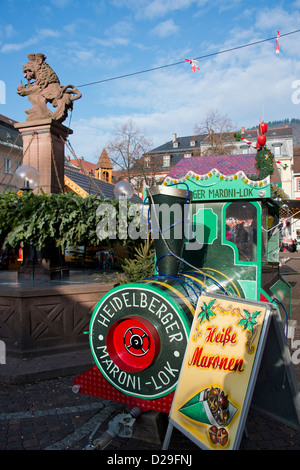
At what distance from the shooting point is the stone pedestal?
644cm

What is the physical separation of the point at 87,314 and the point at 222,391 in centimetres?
325

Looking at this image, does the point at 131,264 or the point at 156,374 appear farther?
the point at 131,264

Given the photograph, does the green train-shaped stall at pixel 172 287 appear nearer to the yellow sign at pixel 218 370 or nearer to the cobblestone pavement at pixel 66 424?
the yellow sign at pixel 218 370

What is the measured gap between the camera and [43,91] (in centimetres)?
663

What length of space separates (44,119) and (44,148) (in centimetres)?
51

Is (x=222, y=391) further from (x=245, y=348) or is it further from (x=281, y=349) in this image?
(x=281, y=349)

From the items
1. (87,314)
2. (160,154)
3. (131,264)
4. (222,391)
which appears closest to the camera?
(222,391)

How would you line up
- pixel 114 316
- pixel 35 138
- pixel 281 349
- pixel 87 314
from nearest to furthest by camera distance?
pixel 281 349 < pixel 114 316 < pixel 87 314 < pixel 35 138

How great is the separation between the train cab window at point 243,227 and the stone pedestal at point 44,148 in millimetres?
3409

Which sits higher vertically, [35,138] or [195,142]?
[195,142]

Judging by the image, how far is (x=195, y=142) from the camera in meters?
52.5

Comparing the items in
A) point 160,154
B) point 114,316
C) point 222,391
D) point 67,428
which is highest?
point 160,154

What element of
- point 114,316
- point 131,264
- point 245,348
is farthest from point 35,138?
point 245,348

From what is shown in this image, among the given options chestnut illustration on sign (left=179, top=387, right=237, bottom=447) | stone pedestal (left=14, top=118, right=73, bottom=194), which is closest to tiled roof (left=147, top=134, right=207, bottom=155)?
stone pedestal (left=14, top=118, right=73, bottom=194)
